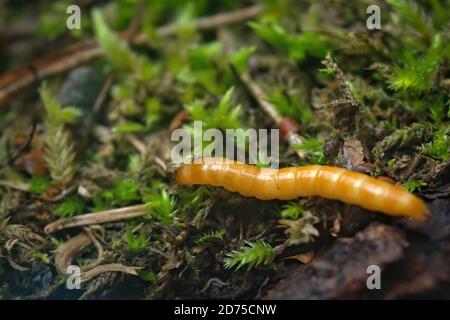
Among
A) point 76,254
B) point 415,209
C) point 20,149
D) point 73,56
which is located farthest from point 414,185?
point 73,56

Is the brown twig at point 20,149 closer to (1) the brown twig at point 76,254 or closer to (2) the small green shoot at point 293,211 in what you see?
(1) the brown twig at point 76,254

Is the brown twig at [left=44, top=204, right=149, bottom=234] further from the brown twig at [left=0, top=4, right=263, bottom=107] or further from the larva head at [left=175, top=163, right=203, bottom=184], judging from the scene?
the brown twig at [left=0, top=4, right=263, bottom=107]

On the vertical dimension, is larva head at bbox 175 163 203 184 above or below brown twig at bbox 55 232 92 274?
above

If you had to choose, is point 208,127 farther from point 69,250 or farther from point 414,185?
point 414,185

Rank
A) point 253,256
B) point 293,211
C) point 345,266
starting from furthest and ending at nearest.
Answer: point 293,211 → point 253,256 → point 345,266

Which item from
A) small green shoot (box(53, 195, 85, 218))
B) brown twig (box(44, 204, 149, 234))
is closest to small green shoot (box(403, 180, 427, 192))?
brown twig (box(44, 204, 149, 234))
